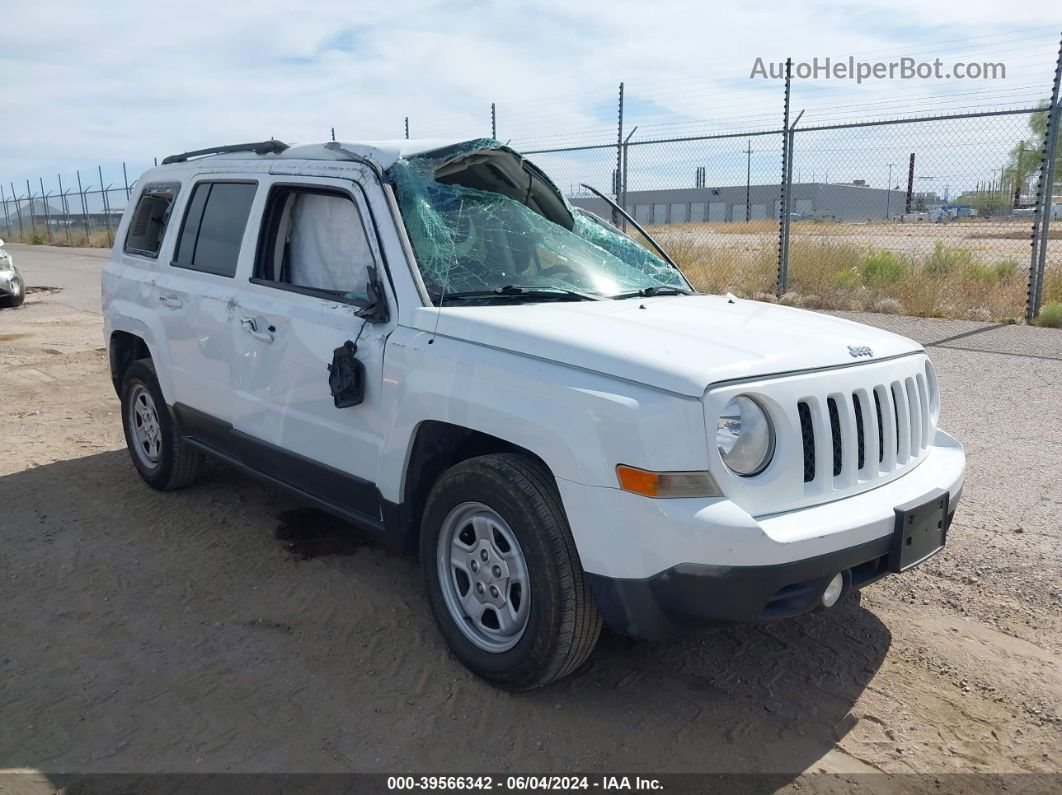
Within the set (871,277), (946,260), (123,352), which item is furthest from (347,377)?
(946,260)

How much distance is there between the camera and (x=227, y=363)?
4.51m

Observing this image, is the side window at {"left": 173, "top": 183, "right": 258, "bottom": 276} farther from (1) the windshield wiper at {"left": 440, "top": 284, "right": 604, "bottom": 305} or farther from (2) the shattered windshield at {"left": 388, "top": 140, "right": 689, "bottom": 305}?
(1) the windshield wiper at {"left": 440, "top": 284, "right": 604, "bottom": 305}

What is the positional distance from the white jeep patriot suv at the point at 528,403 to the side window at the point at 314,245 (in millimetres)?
14

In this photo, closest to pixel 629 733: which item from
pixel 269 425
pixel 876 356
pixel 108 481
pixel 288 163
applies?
pixel 876 356

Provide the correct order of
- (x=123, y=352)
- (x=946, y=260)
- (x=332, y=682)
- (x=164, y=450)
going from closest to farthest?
(x=332, y=682) < (x=164, y=450) < (x=123, y=352) < (x=946, y=260)

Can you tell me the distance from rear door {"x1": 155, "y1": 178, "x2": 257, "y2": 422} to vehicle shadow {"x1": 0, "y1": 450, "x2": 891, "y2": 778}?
0.88 meters

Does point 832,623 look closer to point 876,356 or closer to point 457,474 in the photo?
point 876,356

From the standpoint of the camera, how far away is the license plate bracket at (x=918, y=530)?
3039mm

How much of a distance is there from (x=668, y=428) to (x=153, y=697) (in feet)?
7.01

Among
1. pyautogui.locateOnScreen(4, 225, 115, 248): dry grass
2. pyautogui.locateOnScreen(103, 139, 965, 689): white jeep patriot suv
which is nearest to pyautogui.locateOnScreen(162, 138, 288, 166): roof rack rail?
pyautogui.locateOnScreen(103, 139, 965, 689): white jeep patriot suv

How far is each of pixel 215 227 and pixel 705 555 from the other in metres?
3.33

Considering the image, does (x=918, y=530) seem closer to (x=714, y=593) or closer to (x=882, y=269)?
(x=714, y=593)

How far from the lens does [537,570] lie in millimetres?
3004

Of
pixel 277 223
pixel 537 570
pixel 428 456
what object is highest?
pixel 277 223
